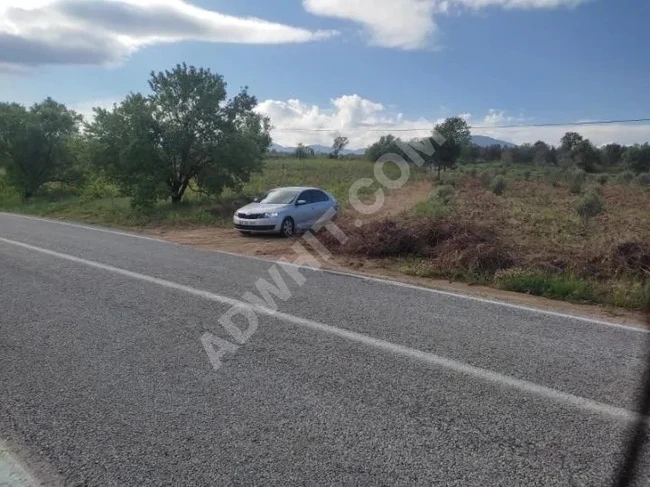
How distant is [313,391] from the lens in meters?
3.90

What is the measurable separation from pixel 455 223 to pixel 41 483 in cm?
967

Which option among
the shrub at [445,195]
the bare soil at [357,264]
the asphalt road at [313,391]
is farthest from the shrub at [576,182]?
the asphalt road at [313,391]

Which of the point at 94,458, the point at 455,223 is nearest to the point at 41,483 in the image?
the point at 94,458

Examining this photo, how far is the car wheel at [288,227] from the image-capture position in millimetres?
14305

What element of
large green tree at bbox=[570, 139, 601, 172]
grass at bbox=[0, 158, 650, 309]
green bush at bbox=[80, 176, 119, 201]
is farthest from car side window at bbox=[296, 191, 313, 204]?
large green tree at bbox=[570, 139, 601, 172]

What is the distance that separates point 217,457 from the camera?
9.90 ft

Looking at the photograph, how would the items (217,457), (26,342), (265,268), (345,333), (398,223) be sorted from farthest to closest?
1. (398,223)
2. (265,268)
3. (345,333)
4. (26,342)
5. (217,457)

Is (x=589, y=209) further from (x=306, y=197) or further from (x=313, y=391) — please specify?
(x=313, y=391)

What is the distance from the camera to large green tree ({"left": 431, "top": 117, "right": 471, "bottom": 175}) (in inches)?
1487

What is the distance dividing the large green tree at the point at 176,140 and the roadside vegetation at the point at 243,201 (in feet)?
0.15

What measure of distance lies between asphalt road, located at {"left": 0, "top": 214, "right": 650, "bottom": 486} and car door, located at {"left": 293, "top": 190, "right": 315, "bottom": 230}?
26.1ft

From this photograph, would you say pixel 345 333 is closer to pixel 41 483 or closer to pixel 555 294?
pixel 41 483

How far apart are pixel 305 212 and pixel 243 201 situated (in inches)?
246

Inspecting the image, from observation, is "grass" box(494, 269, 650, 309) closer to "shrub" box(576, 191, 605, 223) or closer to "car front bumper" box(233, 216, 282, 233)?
"car front bumper" box(233, 216, 282, 233)
